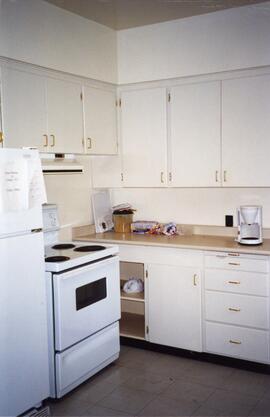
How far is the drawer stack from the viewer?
3.28 metres

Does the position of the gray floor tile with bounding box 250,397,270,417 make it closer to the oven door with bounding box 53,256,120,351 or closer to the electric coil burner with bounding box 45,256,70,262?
the oven door with bounding box 53,256,120,351

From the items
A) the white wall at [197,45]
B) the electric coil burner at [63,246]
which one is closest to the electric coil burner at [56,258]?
the electric coil burner at [63,246]

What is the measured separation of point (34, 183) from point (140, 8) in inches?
63.2

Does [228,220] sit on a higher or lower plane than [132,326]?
higher

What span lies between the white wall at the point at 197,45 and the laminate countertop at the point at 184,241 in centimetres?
127

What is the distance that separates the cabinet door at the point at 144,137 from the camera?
3.93 metres

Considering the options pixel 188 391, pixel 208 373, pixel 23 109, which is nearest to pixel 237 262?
pixel 208 373

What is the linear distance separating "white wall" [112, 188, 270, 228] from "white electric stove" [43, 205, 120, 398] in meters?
0.88

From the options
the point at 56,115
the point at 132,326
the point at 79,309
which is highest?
the point at 56,115

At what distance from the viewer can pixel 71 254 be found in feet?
10.8

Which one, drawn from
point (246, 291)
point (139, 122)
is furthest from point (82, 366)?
point (139, 122)

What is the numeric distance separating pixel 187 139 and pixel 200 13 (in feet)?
3.05

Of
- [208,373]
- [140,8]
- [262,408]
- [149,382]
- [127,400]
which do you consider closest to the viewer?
[262,408]

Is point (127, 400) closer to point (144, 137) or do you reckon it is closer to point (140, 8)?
point (144, 137)
